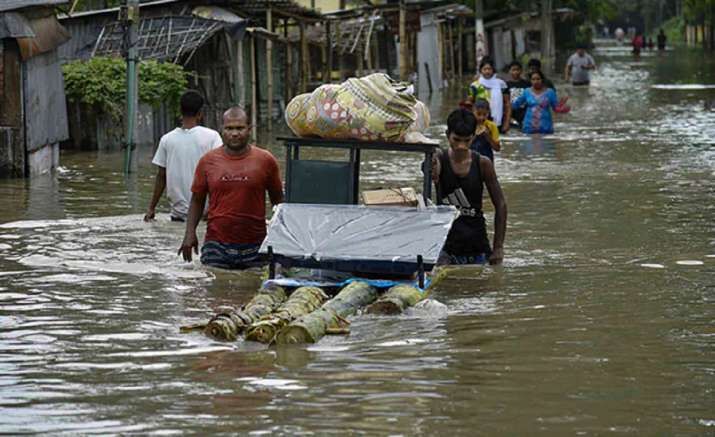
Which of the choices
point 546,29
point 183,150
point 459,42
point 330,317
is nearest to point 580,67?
point 459,42

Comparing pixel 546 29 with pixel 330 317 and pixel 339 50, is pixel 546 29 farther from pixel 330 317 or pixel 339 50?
pixel 330 317

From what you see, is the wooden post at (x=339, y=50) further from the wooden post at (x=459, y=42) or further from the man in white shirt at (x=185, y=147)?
the man in white shirt at (x=185, y=147)

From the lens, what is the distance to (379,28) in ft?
149

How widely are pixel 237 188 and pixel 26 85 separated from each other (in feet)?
29.1

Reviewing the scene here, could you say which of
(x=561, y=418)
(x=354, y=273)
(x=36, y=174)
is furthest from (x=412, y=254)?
(x=36, y=174)

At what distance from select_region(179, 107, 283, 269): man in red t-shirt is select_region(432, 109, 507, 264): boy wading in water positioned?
1.16 meters

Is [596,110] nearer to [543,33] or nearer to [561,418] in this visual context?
[561,418]

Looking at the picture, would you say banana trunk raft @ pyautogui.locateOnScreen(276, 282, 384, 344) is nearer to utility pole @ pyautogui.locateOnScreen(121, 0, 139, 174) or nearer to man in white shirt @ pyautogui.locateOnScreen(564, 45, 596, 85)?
utility pole @ pyautogui.locateOnScreen(121, 0, 139, 174)

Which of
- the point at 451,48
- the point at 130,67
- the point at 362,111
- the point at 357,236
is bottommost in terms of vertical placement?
the point at 357,236

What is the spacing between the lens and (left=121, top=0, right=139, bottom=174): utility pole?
64.2ft

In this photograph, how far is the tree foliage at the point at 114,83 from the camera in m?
23.2

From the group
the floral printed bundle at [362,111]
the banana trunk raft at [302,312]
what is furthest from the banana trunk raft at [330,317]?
the floral printed bundle at [362,111]

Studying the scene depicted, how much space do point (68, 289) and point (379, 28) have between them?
35.5m

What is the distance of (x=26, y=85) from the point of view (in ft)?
61.3
